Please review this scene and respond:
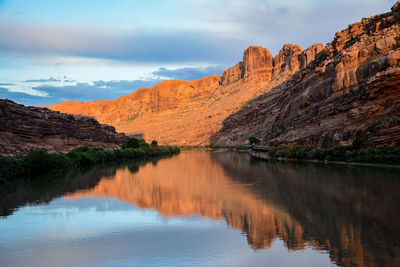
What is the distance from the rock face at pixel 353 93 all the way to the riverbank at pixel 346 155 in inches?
45.9

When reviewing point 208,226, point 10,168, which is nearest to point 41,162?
point 10,168

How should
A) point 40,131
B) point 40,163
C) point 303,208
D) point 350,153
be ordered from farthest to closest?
point 40,131 → point 350,153 → point 40,163 → point 303,208

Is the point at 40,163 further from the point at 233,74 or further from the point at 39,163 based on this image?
Answer: the point at 233,74

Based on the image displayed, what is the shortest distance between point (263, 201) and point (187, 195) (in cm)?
414

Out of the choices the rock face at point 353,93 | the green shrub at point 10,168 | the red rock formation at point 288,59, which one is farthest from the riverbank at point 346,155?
the red rock formation at point 288,59

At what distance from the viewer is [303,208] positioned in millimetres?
13148

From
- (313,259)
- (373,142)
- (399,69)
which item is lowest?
(313,259)

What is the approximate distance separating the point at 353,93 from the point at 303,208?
1223 inches

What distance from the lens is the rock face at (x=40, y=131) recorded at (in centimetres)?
4538

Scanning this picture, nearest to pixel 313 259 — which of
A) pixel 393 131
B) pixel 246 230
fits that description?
pixel 246 230

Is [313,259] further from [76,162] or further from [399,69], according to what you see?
[76,162]

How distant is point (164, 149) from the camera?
78875 mm

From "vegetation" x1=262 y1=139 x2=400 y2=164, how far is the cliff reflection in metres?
6.85

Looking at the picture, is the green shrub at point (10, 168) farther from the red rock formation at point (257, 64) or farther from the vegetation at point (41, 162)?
the red rock formation at point (257, 64)
